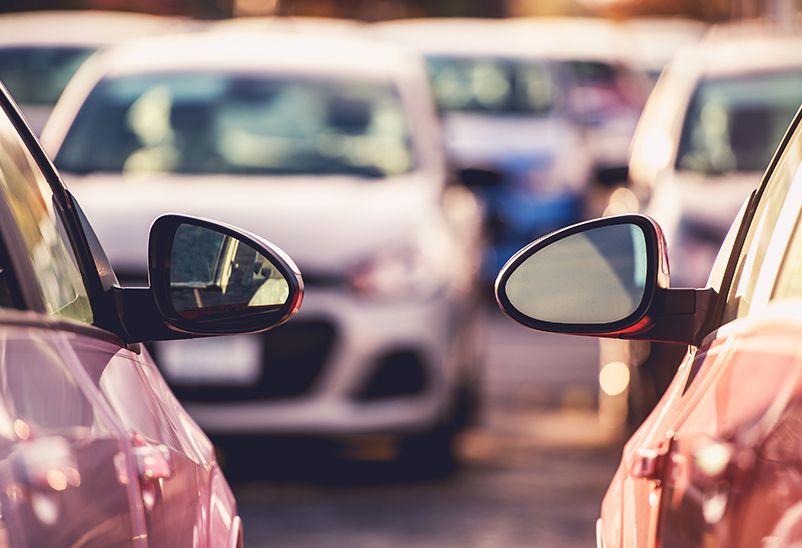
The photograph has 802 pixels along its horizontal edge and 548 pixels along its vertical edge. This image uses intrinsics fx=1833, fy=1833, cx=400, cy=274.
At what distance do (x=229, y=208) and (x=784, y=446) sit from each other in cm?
510

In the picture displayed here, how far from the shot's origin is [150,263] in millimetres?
2721

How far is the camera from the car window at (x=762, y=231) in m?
2.46

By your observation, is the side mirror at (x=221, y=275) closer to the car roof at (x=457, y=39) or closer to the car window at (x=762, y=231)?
the car window at (x=762, y=231)

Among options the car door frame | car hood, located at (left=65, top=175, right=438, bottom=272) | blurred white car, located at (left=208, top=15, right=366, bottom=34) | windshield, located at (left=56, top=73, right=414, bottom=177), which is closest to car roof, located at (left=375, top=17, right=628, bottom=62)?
blurred white car, located at (left=208, top=15, right=366, bottom=34)

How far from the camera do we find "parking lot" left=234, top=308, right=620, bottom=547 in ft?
20.5

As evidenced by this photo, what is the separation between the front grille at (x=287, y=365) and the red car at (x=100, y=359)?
3.54 metres

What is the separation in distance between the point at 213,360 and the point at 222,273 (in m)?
3.78

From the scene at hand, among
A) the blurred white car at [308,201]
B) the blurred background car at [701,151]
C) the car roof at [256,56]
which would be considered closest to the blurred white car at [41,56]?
the car roof at [256,56]

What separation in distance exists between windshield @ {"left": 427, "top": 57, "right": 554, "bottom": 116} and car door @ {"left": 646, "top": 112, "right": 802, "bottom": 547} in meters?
11.6

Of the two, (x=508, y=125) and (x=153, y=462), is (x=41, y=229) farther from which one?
(x=508, y=125)

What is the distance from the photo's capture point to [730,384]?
2.19m

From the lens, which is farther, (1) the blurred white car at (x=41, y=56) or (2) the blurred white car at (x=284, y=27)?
(1) the blurred white car at (x=41, y=56)

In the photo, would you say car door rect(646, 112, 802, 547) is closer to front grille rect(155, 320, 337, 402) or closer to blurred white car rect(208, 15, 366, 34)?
front grille rect(155, 320, 337, 402)

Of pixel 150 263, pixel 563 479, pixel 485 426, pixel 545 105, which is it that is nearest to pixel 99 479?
pixel 150 263
